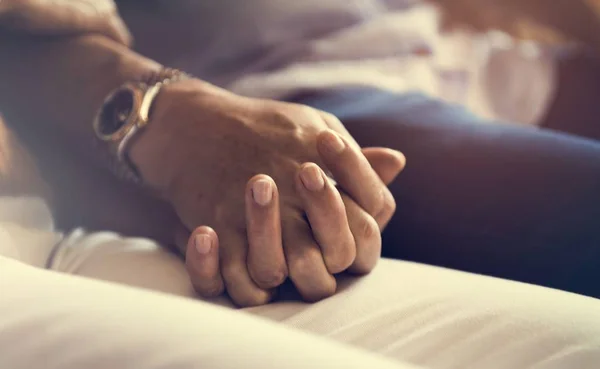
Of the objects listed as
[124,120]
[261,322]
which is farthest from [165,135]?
[261,322]

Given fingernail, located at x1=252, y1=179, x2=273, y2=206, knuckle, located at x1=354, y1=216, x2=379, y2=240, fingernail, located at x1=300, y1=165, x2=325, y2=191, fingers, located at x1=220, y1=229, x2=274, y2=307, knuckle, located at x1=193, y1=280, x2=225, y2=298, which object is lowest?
knuckle, located at x1=193, y1=280, x2=225, y2=298

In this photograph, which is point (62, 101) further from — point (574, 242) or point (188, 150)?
point (574, 242)

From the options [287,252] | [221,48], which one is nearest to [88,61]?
[221,48]

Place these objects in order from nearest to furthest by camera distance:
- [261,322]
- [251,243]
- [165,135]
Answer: [261,322] → [251,243] → [165,135]

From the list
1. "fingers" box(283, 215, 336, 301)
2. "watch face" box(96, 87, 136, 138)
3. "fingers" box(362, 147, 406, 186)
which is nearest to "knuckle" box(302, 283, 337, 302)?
"fingers" box(283, 215, 336, 301)

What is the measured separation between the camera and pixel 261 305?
39cm

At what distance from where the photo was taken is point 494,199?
1.79 ft

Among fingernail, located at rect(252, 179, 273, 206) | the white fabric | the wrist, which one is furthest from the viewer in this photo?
the wrist

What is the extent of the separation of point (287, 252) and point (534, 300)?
16cm

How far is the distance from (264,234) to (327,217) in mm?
42

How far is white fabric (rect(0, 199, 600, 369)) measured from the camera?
253 millimetres

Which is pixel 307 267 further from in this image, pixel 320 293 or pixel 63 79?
Answer: pixel 63 79

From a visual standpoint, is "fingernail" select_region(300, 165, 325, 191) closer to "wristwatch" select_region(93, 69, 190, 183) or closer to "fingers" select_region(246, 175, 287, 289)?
"fingers" select_region(246, 175, 287, 289)

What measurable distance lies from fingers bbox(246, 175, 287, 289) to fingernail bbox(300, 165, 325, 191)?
0.07ft
